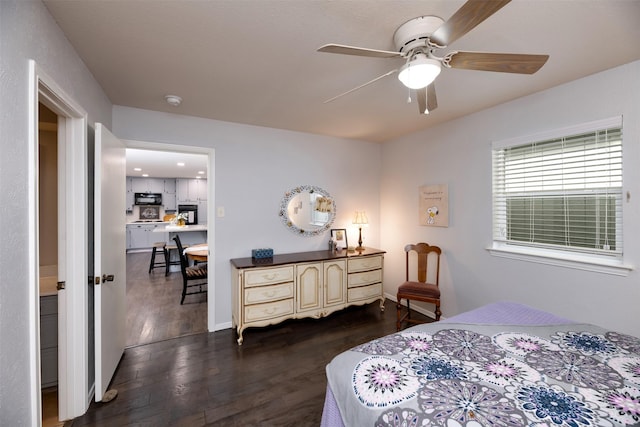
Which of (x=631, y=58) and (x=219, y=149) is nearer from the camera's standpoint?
(x=631, y=58)

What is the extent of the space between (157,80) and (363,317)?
10.8 feet

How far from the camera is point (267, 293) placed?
2.89 metres

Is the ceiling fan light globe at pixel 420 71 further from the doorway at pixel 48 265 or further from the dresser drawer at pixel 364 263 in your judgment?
the doorway at pixel 48 265

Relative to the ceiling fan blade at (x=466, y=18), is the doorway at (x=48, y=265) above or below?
below

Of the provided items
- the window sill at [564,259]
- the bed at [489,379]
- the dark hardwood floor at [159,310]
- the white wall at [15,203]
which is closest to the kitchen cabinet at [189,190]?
the dark hardwood floor at [159,310]

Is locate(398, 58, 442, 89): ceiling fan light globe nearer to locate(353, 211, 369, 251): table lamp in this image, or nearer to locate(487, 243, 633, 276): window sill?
locate(487, 243, 633, 276): window sill

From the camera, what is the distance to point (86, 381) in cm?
183

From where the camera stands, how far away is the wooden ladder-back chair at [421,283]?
2.92 meters

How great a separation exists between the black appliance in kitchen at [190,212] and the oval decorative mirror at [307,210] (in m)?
6.16

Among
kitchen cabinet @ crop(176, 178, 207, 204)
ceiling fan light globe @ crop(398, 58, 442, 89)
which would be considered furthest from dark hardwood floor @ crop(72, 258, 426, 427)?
kitchen cabinet @ crop(176, 178, 207, 204)

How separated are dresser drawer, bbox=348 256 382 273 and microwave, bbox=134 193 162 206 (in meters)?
7.54

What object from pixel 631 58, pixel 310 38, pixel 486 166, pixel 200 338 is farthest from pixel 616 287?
pixel 200 338

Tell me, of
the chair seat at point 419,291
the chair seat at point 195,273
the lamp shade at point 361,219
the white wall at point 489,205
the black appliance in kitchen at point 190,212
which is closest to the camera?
the white wall at point 489,205

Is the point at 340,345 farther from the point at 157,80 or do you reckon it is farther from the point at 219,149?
the point at 157,80
